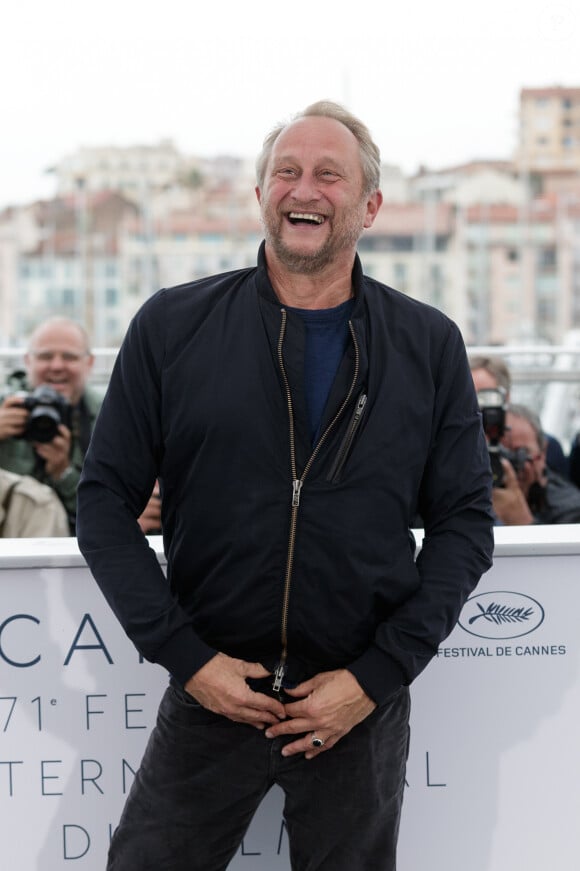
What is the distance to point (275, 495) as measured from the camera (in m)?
1.63

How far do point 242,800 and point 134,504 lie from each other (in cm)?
47

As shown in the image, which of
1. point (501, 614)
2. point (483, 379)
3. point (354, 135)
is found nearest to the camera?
point (354, 135)

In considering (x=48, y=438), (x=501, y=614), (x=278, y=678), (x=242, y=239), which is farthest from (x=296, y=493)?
(x=242, y=239)

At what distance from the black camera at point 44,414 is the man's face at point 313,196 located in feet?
6.36


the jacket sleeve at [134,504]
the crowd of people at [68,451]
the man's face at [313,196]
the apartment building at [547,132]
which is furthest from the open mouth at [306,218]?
the apartment building at [547,132]

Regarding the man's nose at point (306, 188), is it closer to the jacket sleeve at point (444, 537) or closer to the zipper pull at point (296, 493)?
the jacket sleeve at point (444, 537)

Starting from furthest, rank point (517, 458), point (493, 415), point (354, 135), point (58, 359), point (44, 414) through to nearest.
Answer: point (58, 359), point (44, 414), point (493, 415), point (517, 458), point (354, 135)

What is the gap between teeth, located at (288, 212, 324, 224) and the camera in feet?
5.58

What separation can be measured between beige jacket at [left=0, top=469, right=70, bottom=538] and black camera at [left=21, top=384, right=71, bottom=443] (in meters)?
0.49

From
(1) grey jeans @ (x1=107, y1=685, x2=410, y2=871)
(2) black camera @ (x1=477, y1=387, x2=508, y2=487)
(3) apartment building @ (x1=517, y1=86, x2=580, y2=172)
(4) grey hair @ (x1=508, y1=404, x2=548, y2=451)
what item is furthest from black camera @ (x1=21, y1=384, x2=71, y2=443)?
(3) apartment building @ (x1=517, y1=86, x2=580, y2=172)

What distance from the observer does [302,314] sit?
67.5 inches

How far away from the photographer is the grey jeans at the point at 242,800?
164cm

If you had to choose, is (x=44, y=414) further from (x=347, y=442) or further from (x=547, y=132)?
(x=547, y=132)

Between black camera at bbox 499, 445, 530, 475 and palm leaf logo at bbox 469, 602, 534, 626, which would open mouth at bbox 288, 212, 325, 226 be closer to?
palm leaf logo at bbox 469, 602, 534, 626
